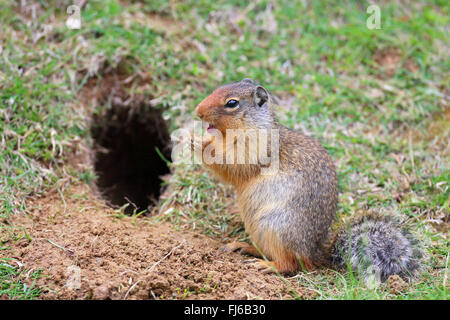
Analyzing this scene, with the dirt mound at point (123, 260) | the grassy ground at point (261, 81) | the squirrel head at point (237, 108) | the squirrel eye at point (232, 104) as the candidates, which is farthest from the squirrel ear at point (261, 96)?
the dirt mound at point (123, 260)

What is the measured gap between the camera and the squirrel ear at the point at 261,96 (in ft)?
15.3

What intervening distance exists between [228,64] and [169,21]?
1342mm

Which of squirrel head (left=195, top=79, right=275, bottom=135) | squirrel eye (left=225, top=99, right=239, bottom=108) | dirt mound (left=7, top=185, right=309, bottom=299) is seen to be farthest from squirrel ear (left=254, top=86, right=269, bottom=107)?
dirt mound (left=7, top=185, right=309, bottom=299)

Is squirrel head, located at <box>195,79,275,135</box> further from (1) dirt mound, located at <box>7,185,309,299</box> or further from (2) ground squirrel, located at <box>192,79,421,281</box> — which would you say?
(1) dirt mound, located at <box>7,185,309,299</box>

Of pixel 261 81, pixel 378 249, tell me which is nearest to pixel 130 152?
pixel 261 81

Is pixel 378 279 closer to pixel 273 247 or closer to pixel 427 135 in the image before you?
pixel 273 247

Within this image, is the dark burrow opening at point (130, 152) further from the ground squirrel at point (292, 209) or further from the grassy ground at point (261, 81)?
the ground squirrel at point (292, 209)

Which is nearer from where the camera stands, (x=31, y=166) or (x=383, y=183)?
(x=31, y=166)

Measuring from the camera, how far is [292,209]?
14.4 ft

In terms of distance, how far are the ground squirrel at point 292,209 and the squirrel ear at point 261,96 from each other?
1 centimetres

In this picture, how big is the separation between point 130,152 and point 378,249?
4612mm
